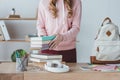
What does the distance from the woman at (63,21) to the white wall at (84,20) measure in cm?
172

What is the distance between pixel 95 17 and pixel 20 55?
245 centimetres

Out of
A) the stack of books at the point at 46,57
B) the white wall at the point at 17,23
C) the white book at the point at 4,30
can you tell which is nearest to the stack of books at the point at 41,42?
the stack of books at the point at 46,57

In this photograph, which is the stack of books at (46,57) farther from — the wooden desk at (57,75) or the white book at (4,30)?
the white book at (4,30)

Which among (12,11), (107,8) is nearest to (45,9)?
(12,11)

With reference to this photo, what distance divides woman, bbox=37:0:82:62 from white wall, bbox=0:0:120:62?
1.72 m

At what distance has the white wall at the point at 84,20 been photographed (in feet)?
11.9

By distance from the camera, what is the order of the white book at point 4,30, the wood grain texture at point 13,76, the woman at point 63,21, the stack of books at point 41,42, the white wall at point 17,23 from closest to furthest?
the wood grain texture at point 13,76, the stack of books at point 41,42, the woman at point 63,21, the white book at point 4,30, the white wall at point 17,23

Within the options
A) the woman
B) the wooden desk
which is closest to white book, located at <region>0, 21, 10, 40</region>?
the woman

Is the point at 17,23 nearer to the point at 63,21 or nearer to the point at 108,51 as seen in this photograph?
the point at 63,21

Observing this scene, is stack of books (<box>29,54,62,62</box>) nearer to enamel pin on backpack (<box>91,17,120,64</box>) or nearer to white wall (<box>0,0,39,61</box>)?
enamel pin on backpack (<box>91,17,120,64</box>)

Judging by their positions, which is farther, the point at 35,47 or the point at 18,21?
the point at 18,21

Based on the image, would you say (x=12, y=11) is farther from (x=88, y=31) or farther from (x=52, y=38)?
(x=52, y=38)

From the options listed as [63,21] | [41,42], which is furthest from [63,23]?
[41,42]

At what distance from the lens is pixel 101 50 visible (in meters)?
1.69
